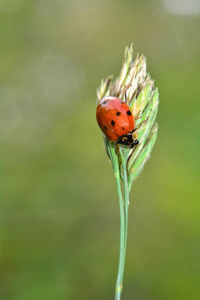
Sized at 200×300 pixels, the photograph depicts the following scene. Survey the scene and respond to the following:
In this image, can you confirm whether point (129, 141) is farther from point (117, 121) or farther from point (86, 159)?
point (86, 159)

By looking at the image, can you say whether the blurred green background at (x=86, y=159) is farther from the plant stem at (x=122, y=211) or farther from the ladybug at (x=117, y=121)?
the plant stem at (x=122, y=211)

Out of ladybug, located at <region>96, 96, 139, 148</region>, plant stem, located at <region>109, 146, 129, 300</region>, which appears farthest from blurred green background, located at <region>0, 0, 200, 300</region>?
plant stem, located at <region>109, 146, 129, 300</region>

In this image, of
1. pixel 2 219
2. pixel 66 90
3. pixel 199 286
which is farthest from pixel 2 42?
pixel 199 286

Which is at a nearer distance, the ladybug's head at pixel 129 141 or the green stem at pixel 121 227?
the green stem at pixel 121 227

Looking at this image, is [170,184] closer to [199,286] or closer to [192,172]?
[192,172]

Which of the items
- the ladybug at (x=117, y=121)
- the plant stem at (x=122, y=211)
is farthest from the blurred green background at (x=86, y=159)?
the plant stem at (x=122, y=211)

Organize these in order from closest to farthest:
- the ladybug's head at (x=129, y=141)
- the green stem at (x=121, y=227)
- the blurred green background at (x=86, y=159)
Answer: the green stem at (x=121, y=227)
the ladybug's head at (x=129, y=141)
the blurred green background at (x=86, y=159)

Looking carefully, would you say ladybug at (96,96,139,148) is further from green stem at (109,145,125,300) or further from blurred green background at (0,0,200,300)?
blurred green background at (0,0,200,300)
